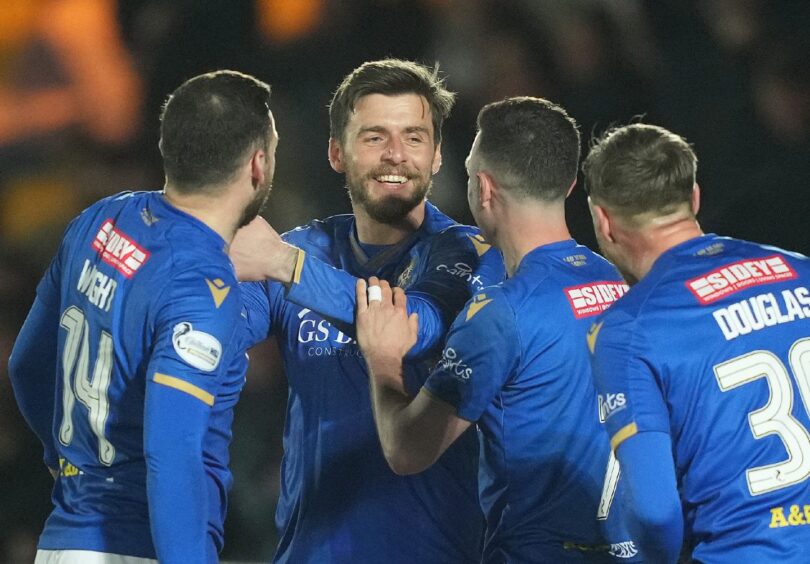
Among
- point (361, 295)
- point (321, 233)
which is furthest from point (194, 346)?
point (321, 233)

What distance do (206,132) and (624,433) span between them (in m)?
→ 1.11

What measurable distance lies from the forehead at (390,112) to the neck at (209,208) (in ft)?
3.09

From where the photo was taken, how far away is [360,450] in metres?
3.05

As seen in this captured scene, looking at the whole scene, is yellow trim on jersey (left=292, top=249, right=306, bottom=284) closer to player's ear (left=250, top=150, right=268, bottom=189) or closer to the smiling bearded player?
the smiling bearded player

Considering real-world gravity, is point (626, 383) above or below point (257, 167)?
below

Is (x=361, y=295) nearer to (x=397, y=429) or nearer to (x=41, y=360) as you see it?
(x=397, y=429)

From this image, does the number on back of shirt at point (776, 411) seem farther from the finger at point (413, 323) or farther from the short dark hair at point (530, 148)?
the finger at point (413, 323)

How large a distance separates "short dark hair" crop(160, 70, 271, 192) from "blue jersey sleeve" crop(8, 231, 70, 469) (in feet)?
1.28

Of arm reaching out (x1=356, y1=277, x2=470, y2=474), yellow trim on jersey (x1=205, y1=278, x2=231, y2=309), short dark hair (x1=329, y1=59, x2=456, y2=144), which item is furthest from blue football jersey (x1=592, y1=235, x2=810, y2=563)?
short dark hair (x1=329, y1=59, x2=456, y2=144)

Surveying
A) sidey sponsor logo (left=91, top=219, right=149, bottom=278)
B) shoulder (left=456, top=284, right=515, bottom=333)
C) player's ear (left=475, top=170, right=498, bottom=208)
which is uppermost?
player's ear (left=475, top=170, right=498, bottom=208)

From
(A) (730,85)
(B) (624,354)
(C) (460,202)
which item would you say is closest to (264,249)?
(B) (624,354)

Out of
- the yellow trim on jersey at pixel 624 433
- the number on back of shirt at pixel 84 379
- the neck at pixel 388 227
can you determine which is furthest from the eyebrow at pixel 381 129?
the yellow trim on jersey at pixel 624 433

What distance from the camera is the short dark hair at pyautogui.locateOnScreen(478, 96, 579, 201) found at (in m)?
2.69

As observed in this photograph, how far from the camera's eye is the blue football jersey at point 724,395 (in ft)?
6.73
